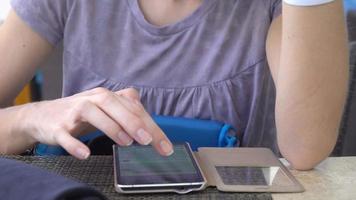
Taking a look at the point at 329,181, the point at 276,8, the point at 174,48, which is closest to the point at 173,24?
the point at 174,48

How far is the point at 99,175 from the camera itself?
0.50 metres

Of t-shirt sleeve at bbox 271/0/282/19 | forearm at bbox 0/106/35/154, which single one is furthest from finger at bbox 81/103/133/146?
t-shirt sleeve at bbox 271/0/282/19

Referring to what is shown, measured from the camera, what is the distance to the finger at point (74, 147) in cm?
48

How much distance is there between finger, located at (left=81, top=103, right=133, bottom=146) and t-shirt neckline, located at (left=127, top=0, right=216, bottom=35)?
1.03 ft

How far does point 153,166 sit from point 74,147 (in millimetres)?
84

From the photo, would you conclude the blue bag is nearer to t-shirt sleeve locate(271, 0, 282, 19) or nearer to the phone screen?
the phone screen

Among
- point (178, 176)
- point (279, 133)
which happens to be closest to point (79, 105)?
point (178, 176)

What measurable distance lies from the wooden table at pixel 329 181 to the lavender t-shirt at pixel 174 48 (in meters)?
0.24

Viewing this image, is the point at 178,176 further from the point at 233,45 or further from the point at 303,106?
the point at 233,45

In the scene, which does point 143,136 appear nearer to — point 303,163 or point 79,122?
point 79,122

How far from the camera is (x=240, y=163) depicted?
0.54m

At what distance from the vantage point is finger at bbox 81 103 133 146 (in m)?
0.49

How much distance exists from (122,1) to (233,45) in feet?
0.65

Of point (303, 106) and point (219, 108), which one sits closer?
point (303, 106)
